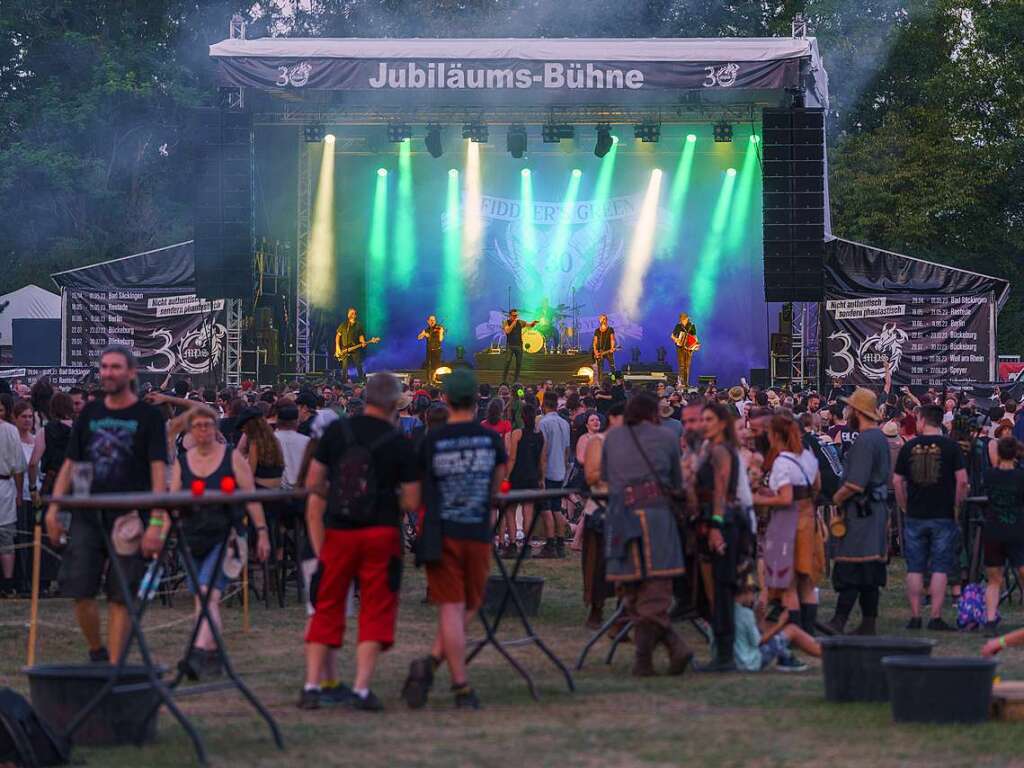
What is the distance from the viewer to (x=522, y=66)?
28766 millimetres

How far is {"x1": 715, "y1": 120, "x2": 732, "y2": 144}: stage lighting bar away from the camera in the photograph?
98.3 ft

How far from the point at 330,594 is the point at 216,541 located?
1790 mm

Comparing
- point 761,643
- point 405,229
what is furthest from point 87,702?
point 405,229

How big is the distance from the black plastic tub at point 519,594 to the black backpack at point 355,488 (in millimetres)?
4241

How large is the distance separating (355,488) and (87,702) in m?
1.51

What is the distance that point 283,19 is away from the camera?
5628cm

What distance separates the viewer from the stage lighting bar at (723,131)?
30.0 m

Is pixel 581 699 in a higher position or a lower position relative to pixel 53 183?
lower

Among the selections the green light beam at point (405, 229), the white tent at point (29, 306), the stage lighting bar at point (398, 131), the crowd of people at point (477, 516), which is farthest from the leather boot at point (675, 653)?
→ the white tent at point (29, 306)

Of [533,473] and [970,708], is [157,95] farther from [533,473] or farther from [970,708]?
[970,708]

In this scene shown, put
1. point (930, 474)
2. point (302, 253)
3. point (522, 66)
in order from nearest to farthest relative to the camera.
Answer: point (930, 474)
point (522, 66)
point (302, 253)

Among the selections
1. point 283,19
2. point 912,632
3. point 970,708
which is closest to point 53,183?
point 283,19

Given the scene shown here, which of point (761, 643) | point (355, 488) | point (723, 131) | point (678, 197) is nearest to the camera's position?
point (355, 488)

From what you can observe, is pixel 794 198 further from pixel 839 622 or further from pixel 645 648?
pixel 645 648
